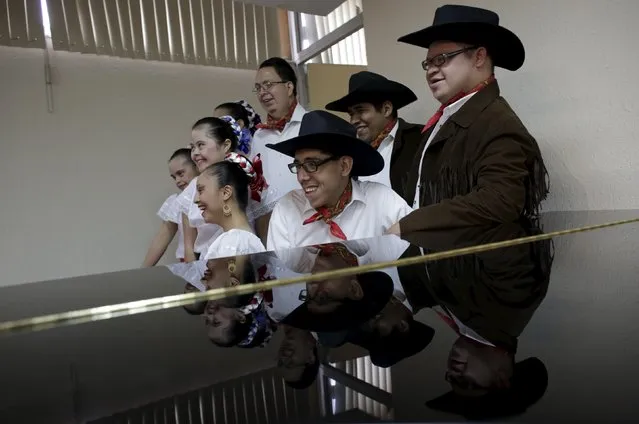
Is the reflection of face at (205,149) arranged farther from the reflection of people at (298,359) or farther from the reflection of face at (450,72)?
the reflection of people at (298,359)

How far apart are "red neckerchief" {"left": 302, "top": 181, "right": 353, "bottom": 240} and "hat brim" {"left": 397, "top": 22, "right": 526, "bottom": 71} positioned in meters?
0.56

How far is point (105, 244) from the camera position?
3.90 meters

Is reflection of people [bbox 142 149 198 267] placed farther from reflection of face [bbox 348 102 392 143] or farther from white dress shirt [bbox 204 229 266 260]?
white dress shirt [bbox 204 229 266 260]

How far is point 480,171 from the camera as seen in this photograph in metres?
1.55

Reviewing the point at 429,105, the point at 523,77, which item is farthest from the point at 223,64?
the point at 523,77

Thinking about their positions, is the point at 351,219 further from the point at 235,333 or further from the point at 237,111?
the point at 237,111

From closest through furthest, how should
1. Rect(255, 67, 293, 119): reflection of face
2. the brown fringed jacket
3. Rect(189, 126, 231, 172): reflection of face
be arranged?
the brown fringed jacket
Rect(189, 126, 231, 172): reflection of face
Rect(255, 67, 293, 119): reflection of face

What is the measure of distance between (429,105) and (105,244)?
258 cm

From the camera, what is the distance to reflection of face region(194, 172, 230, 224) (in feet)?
5.93

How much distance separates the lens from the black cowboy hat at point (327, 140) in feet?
5.22

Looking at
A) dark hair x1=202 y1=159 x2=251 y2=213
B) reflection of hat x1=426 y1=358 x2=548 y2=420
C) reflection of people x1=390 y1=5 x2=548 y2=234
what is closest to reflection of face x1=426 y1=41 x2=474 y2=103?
reflection of people x1=390 y1=5 x2=548 y2=234

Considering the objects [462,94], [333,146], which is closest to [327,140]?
[333,146]

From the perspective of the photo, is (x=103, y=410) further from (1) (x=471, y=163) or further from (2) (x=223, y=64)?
(2) (x=223, y=64)

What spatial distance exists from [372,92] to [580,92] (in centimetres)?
83
